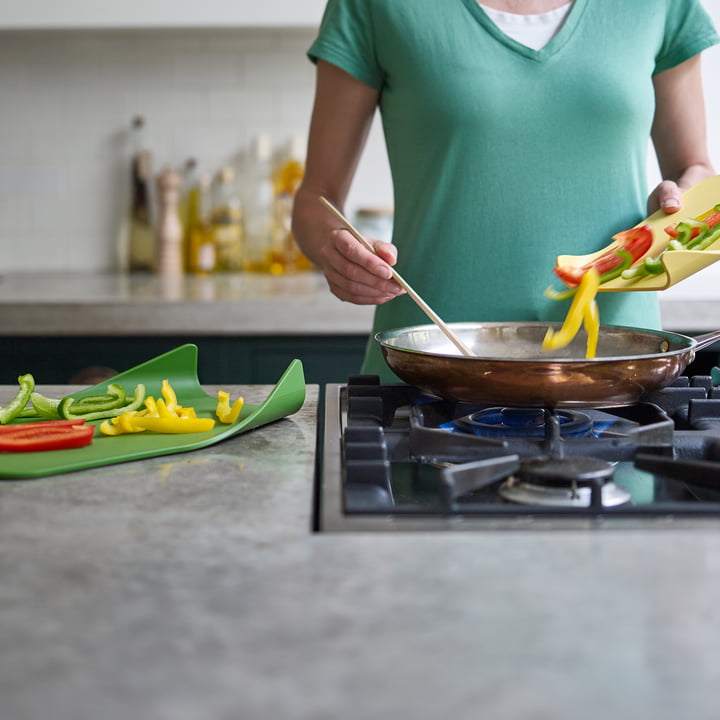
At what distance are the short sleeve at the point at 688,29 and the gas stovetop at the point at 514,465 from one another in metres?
0.59

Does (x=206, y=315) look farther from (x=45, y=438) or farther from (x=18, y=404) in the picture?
(x=45, y=438)

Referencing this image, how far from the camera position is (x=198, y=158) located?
103 inches

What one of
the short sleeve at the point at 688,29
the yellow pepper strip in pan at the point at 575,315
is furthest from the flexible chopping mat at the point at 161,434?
the short sleeve at the point at 688,29

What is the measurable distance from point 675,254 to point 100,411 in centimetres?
56

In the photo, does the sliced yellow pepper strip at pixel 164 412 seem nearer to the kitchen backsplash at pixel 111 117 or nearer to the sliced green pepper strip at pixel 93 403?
the sliced green pepper strip at pixel 93 403

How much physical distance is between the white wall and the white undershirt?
135 centimetres

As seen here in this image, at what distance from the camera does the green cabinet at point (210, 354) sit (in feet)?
6.48

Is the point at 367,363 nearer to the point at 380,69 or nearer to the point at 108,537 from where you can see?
the point at 380,69

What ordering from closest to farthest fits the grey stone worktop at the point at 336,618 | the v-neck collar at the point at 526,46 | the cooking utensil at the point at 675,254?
the grey stone worktop at the point at 336,618
the cooking utensil at the point at 675,254
the v-neck collar at the point at 526,46

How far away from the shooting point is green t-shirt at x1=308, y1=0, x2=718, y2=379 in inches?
47.5

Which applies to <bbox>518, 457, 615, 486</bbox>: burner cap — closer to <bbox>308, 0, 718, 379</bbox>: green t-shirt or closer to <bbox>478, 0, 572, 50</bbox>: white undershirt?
<bbox>308, 0, 718, 379</bbox>: green t-shirt

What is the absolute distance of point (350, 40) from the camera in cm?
125

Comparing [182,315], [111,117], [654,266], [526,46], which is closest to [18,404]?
[654,266]

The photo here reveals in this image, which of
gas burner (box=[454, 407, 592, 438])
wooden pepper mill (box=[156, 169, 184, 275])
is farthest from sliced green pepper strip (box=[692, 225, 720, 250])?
wooden pepper mill (box=[156, 169, 184, 275])
